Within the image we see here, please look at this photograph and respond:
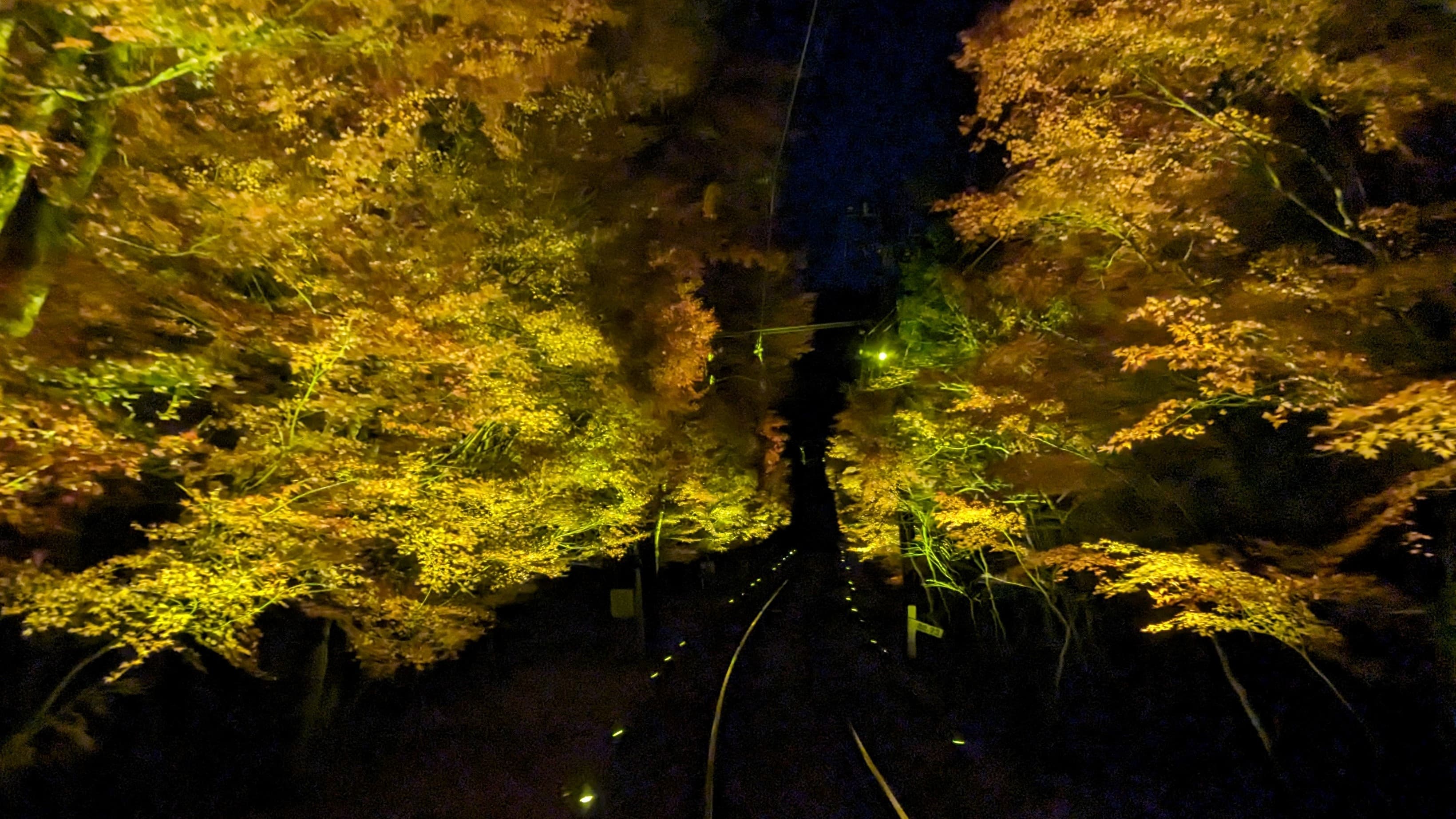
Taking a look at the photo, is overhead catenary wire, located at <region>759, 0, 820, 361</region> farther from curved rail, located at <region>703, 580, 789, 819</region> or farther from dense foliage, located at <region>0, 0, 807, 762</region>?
curved rail, located at <region>703, 580, 789, 819</region>

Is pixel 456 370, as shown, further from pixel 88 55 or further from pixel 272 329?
A: pixel 88 55

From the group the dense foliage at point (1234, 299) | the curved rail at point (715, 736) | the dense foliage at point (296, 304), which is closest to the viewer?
the dense foliage at point (296, 304)

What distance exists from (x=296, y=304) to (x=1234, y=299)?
856 cm

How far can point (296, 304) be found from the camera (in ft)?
23.6

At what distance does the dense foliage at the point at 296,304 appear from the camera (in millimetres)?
5359

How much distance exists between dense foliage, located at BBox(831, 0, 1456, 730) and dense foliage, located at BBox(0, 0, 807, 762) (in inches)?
191

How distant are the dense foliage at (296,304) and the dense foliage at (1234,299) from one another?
191 inches

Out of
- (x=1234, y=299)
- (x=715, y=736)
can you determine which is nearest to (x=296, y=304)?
(x=715, y=736)

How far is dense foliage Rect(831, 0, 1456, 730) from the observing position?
6.05m

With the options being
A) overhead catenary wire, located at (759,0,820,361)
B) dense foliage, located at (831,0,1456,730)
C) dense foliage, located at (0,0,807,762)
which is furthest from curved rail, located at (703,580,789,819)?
overhead catenary wire, located at (759,0,820,361)

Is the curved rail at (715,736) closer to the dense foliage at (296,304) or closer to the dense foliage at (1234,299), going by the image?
the dense foliage at (296,304)

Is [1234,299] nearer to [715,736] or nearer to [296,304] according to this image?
[715,736]

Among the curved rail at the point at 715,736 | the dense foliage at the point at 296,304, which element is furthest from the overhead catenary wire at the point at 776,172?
the curved rail at the point at 715,736

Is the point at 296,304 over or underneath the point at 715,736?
over
